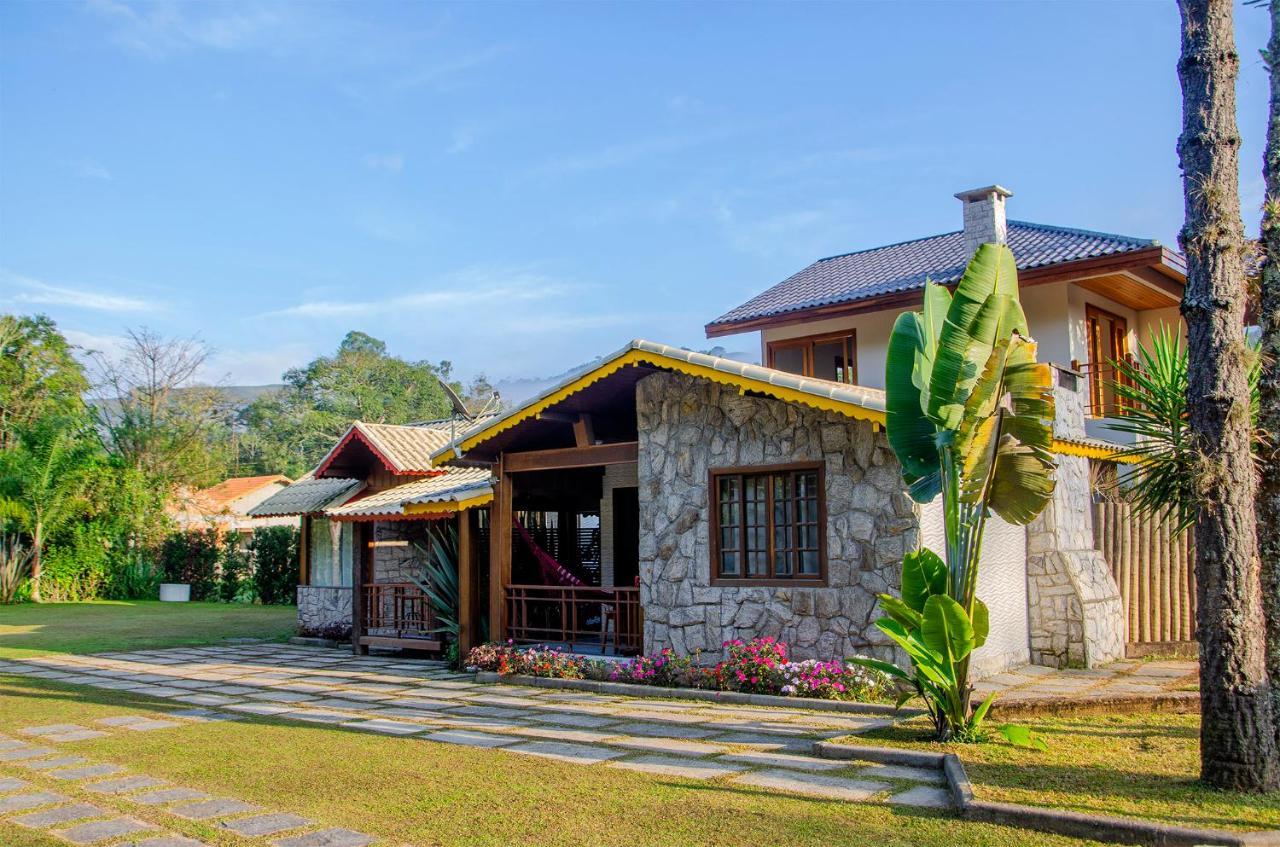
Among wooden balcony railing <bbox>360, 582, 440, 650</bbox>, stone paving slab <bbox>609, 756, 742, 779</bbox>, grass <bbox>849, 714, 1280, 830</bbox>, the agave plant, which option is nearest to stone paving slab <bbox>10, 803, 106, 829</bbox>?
stone paving slab <bbox>609, 756, 742, 779</bbox>

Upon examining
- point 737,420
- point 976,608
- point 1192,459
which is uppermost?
point 737,420

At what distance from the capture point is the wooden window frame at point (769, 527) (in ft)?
35.6

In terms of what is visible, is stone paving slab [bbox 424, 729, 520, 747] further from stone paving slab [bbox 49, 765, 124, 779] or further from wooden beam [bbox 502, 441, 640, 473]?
wooden beam [bbox 502, 441, 640, 473]

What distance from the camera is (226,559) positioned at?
29359mm

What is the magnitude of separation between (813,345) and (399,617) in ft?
30.7

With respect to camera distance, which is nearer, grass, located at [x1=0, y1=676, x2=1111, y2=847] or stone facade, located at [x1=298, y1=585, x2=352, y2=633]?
grass, located at [x1=0, y1=676, x2=1111, y2=847]

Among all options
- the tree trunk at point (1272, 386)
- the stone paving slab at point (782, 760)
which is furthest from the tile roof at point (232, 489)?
the tree trunk at point (1272, 386)

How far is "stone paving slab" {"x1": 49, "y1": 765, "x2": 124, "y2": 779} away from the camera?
24.5ft

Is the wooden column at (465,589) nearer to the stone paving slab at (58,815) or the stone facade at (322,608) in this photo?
the stone facade at (322,608)

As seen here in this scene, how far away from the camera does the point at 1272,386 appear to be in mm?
6191

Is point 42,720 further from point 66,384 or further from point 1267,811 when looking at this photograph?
point 66,384

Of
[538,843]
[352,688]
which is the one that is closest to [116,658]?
[352,688]

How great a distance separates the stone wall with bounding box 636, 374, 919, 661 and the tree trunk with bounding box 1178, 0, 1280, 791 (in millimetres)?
4284

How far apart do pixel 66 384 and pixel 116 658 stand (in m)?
22.3
